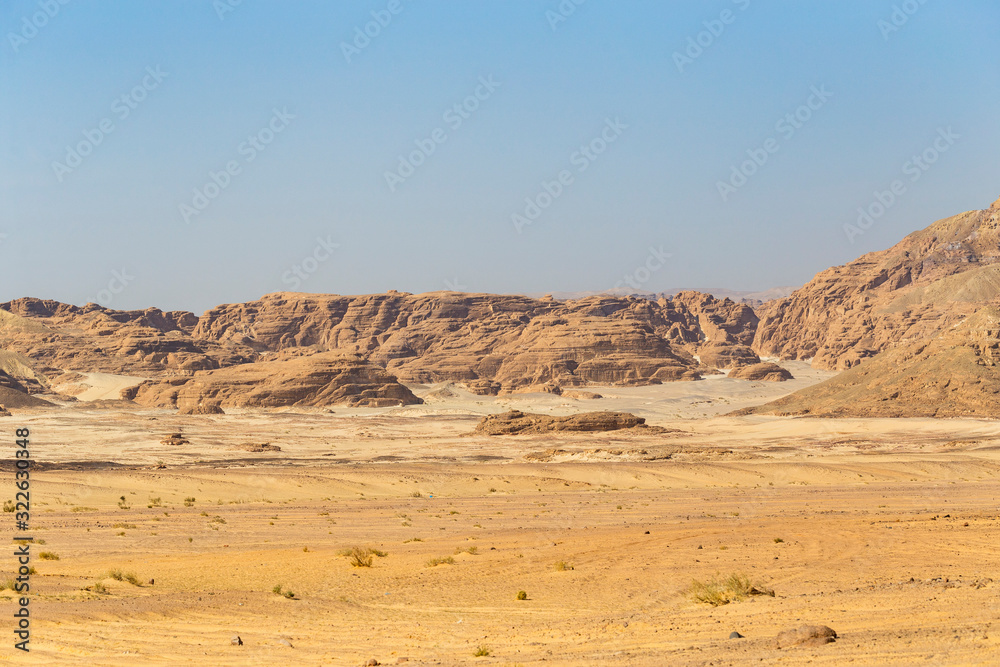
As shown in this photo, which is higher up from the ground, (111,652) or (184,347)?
(184,347)

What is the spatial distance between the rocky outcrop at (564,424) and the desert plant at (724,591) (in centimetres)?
5818

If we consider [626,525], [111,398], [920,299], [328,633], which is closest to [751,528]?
[626,525]

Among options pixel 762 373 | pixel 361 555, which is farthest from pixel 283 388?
pixel 361 555

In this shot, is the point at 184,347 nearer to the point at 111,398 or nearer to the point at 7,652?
the point at 111,398

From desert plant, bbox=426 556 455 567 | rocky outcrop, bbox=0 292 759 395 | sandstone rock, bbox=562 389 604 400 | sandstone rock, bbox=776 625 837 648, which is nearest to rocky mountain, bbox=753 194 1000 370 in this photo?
rocky outcrop, bbox=0 292 759 395

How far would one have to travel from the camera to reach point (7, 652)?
39.5 ft

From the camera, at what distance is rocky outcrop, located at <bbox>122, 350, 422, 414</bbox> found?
106062 millimetres

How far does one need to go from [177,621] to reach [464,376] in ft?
440

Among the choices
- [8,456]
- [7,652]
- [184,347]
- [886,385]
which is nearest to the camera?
[7,652]

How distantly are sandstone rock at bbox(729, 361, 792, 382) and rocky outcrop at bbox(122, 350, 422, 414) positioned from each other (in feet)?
171

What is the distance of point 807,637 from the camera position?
11.4m

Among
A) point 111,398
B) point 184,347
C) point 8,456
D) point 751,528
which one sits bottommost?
point 751,528

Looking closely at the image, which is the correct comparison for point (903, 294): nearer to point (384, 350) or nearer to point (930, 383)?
point (384, 350)

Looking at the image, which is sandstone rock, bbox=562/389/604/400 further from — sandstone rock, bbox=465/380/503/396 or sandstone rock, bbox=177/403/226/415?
sandstone rock, bbox=177/403/226/415
